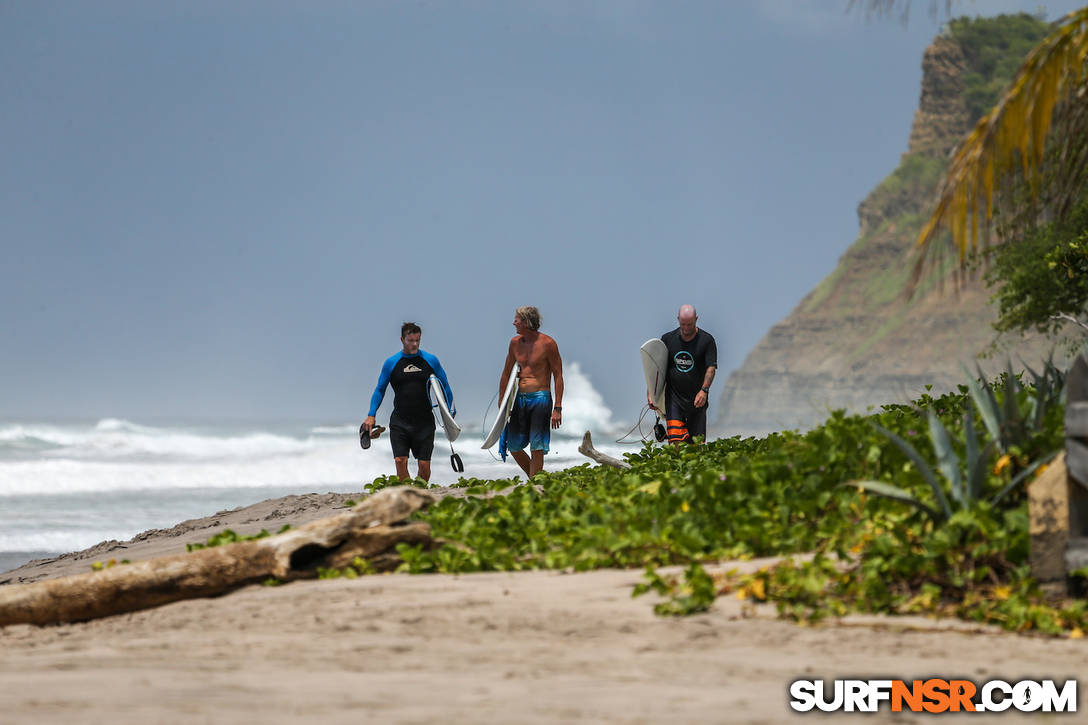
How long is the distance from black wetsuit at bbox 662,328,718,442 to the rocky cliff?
108 m

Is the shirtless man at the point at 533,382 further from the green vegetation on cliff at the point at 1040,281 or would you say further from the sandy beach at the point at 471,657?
the green vegetation on cliff at the point at 1040,281

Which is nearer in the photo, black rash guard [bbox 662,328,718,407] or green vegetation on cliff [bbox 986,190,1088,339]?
black rash guard [bbox 662,328,718,407]

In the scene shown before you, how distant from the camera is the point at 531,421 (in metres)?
12.5

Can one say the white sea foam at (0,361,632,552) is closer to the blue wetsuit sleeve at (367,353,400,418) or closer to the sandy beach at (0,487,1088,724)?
the blue wetsuit sleeve at (367,353,400,418)

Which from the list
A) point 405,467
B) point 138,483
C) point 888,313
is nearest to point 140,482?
point 138,483

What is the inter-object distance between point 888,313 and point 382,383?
12934 centimetres

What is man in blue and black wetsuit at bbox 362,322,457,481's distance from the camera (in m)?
12.4

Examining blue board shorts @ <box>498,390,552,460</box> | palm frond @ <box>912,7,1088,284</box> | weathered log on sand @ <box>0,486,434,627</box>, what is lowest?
weathered log on sand @ <box>0,486,434,627</box>

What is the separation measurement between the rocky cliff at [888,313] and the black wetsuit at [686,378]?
10773 centimetres

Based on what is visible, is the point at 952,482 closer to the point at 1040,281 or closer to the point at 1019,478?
the point at 1019,478

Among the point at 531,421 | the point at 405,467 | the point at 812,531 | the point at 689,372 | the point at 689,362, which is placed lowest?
the point at 812,531

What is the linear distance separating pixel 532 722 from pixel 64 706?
66.6 inches

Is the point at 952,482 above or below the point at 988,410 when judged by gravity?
below

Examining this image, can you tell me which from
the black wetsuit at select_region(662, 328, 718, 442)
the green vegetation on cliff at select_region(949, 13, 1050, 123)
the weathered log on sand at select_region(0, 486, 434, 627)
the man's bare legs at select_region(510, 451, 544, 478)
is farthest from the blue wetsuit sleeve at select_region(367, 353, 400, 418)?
the green vegetation on cliff at select_region(949, 13, 1050, 123)
